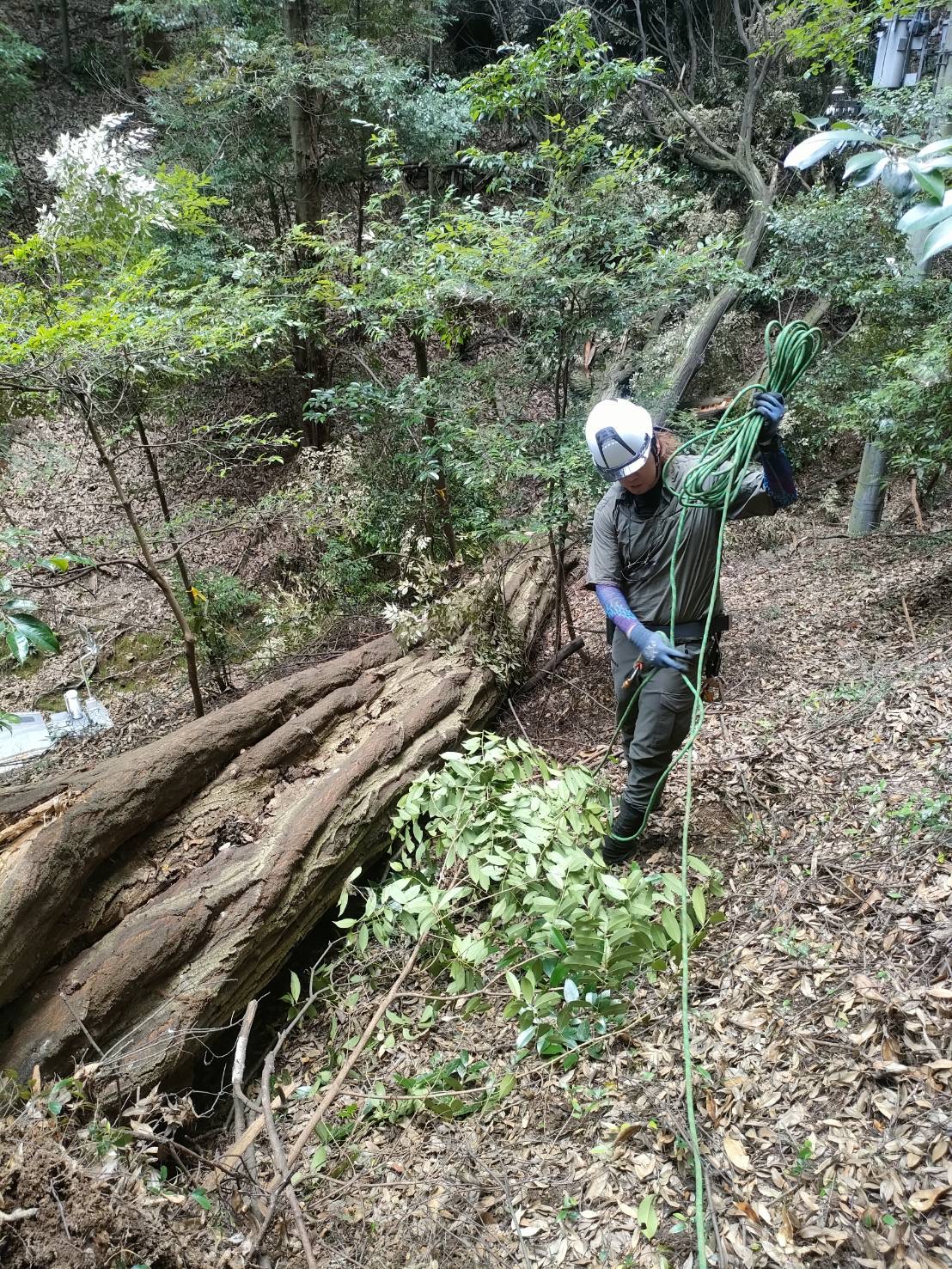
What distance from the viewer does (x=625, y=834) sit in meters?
3.51

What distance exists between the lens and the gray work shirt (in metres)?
3.12

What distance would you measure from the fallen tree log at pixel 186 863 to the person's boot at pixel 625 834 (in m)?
1.19

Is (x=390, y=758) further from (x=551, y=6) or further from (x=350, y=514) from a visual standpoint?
(x=551, y=6)

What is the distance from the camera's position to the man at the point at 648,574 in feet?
9.80

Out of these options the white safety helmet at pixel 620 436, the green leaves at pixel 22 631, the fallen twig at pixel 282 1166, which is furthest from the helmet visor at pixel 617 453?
the fallen twig at pixel 282 1166

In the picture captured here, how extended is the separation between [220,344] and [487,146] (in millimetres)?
Result: 12030

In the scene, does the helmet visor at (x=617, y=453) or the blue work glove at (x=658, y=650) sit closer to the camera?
the helmet visor at (x=617, y=453)

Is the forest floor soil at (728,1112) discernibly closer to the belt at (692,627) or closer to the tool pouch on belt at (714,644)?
the tool pouch on belt at (714,644)

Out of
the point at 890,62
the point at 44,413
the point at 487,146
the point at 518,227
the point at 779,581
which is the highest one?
the point at 487,146

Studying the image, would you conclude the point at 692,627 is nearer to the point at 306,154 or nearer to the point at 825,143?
the point at 825,143

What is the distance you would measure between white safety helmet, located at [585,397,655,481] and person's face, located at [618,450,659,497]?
42 millimetres

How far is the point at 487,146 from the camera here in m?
13.7

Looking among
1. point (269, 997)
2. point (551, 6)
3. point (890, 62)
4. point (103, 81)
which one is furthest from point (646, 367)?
point (103, 81)

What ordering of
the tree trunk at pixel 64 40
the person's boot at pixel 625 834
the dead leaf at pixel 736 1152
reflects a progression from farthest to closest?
the tree trunk at pixel 64 40 → the person's boot at pixel 625 834 → the dead leaf at pixel 736 1152
